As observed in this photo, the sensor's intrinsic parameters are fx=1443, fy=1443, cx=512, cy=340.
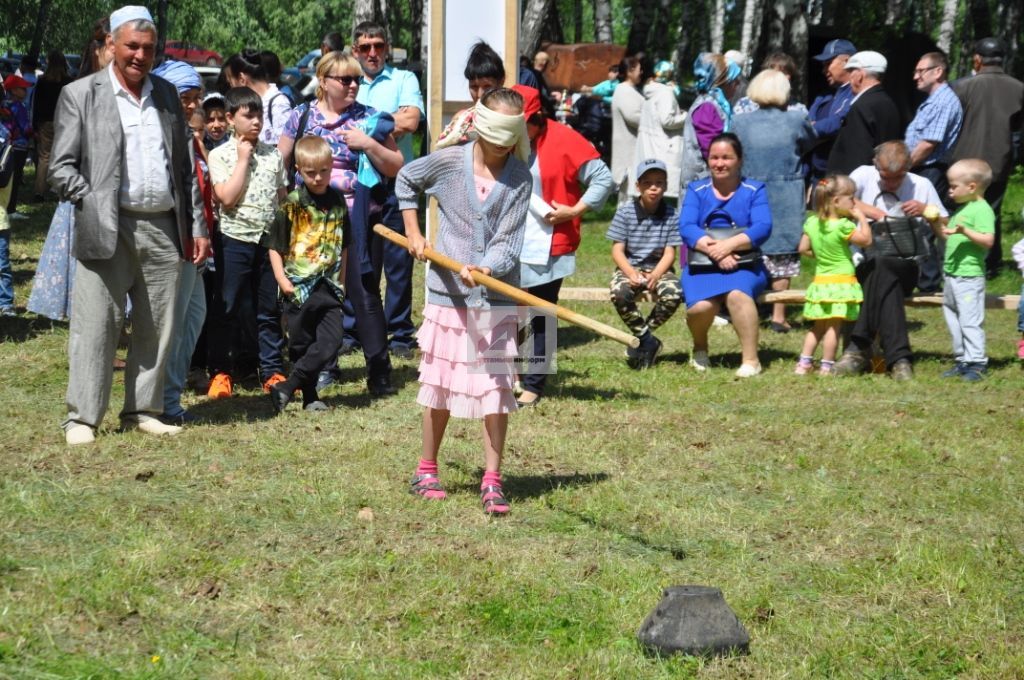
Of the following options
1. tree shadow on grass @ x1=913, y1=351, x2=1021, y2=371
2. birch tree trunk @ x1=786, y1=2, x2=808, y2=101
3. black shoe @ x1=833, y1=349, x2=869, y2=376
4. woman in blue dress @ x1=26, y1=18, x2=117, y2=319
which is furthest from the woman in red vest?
birch tree trunk @ x1=786, y1=2, x2=808, y2=101

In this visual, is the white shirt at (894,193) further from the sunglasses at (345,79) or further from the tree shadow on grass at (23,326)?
the tree shadow on grass at (23,326)

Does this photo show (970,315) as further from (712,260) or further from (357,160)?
(357,160)

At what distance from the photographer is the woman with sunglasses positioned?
9.19 metres

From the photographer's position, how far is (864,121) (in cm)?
1215

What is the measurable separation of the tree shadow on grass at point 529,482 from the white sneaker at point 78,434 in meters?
1.96

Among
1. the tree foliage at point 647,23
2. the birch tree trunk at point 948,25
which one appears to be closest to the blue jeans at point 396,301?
the tree foliage at point 647,23

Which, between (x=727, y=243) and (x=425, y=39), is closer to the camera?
(x=727, y=243)

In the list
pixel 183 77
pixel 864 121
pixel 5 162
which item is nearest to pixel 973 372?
pixel 864 121

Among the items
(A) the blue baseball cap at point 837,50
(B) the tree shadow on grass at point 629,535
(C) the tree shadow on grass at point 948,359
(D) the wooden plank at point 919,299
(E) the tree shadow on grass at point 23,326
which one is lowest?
(C) the tree shadow on grass at point 948,359

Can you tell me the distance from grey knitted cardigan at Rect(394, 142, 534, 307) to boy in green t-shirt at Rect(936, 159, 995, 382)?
484 centimetres

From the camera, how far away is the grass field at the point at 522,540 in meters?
5.03

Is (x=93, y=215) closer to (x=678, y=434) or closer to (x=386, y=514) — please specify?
(x=386, y=514)

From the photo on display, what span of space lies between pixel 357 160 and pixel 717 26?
31948 mm

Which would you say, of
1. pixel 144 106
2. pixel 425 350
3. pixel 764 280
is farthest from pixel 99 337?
pixel 764 280
